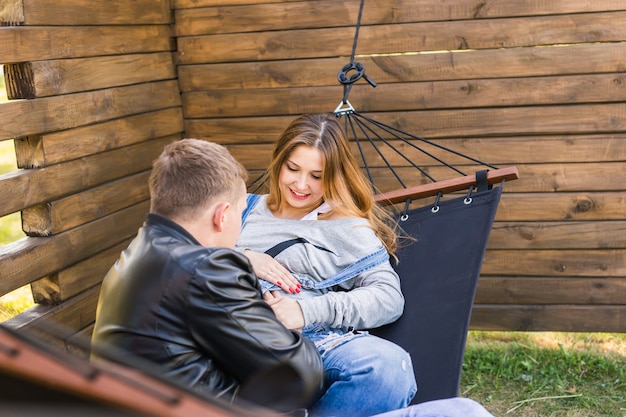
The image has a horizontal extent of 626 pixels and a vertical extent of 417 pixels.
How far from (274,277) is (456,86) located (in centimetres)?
143

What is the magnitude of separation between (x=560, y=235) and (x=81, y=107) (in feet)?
6.61

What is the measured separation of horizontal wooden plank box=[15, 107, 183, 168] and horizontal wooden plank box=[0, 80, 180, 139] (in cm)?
3

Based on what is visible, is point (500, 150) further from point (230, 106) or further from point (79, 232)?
point (79, 232)

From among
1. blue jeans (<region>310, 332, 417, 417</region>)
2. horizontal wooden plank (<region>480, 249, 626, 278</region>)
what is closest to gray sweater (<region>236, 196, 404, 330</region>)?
blue jeans (<region>310, 332, 417, 417</region>)

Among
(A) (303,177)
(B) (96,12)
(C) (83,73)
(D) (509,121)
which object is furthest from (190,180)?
(D) (509,121)

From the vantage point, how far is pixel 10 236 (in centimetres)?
529

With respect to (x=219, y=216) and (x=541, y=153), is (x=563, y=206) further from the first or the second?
(x=219, y=216)

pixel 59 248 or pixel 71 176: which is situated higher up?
pixel 71 176

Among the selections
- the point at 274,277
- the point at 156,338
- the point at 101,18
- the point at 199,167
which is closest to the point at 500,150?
the point at 274,277

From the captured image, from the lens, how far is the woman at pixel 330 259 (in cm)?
188

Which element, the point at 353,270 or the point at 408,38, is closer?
the point at 353,270

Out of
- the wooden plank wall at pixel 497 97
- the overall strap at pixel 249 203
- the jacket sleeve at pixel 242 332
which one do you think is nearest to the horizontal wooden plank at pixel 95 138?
the wooden plank wall at pixel 497 97

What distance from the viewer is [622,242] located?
318 cm

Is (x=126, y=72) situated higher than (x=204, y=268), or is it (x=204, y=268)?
(x=126, y=72)
